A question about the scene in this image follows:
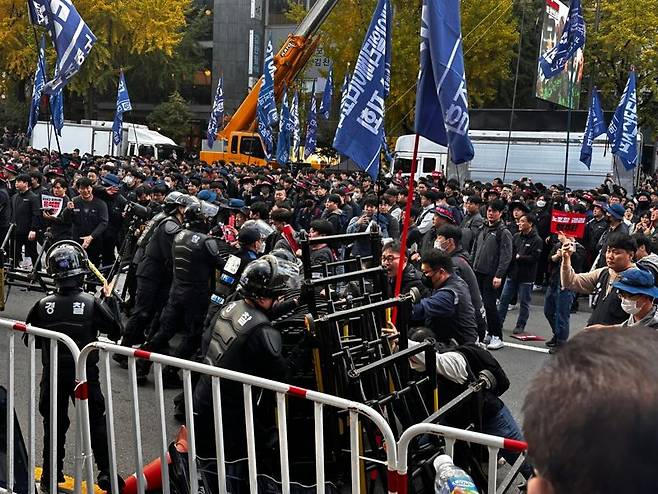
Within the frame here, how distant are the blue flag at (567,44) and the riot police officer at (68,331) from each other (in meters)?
9.56

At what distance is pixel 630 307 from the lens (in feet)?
17.1

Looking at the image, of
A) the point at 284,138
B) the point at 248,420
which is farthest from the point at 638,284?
the point at 284,138

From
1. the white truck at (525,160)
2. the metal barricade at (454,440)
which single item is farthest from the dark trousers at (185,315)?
the white truck at (525,160)

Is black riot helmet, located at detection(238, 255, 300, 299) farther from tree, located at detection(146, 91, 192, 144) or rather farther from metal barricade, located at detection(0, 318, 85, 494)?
tree, located at detection(146, 91, 192, 144)

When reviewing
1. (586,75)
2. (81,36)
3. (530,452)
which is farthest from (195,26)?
(530,452)

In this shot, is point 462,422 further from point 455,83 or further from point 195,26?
point 195,26

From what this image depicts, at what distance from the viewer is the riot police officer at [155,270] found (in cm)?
773

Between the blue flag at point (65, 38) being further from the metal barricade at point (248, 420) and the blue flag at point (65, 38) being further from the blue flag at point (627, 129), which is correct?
the blue flag at point (627, 129)

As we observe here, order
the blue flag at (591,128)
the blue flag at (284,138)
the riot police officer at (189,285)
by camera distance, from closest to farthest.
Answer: the riot police officer at (189,285)
the blue flag at (591,128)
the blue flag at (284,138)

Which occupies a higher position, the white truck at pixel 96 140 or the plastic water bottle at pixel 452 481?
the white truck at pixel 96 140

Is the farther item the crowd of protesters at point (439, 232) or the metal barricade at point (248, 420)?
the crowd of protesters at point (439, 232)

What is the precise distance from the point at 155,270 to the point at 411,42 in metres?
26.3

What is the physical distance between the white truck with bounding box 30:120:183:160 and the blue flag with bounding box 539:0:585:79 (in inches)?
832

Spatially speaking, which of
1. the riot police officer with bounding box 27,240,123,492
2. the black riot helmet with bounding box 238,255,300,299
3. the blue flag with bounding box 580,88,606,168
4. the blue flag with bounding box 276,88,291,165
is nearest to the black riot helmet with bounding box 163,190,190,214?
the riot police officer with bounding box 27,240,123,492
